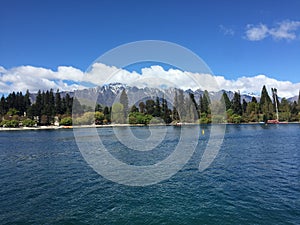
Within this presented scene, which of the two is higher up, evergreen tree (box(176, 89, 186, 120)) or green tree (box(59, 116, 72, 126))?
evergreen tree (box(176, 89, 186, 120))

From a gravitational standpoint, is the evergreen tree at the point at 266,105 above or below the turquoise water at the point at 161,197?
above

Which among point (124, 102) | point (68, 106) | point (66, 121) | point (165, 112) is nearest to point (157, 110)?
point (165, 112)

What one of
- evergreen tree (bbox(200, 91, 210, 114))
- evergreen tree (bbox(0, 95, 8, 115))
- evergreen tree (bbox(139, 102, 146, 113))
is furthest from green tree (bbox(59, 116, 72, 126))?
evergreen tree (bbox(200, 91, 210, 114))

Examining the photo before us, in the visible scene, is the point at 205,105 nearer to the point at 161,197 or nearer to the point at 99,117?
the point at 99,117

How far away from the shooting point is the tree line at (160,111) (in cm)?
11925

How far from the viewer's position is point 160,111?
128875mm

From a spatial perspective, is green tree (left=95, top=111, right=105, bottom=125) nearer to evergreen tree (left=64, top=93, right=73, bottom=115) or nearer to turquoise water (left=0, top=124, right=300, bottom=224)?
evergreen tree (left=64, top=93, right=73, bottom=115)

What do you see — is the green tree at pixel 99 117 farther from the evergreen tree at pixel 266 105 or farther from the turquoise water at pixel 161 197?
the turquoise water at pixel 161 197

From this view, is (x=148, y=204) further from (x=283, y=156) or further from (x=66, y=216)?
(x=283, y=156)

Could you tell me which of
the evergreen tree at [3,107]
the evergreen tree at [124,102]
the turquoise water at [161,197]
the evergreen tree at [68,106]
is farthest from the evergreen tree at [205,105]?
the evergreen tree at [3,107]

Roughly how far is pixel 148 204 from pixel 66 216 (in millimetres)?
4163

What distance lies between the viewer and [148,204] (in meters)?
13.3

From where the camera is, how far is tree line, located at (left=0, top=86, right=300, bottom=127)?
119 meters

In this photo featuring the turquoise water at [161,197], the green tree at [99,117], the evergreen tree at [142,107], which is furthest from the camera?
the evergreen tree at [142,107]
